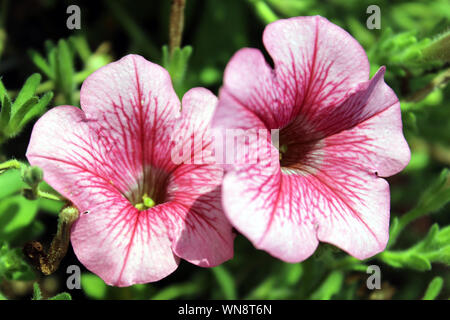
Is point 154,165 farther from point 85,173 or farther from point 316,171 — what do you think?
point 316,171

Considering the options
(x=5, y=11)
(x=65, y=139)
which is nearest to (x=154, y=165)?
(x=65, y=139)

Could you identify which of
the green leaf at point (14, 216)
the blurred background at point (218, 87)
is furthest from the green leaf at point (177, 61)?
the green leaf at point (14, 216)

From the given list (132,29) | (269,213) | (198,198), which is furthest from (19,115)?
(132,29)

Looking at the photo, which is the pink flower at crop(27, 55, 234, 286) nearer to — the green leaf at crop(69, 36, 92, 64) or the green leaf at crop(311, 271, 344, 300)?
the green leaf at crop(311, 271, 344, 300)

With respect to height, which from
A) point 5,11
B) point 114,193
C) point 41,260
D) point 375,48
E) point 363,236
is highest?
point 5,11

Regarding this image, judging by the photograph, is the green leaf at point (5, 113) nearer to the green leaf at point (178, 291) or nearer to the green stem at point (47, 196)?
the green stem at point (47, 196)

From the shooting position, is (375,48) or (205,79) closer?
(375,48)
